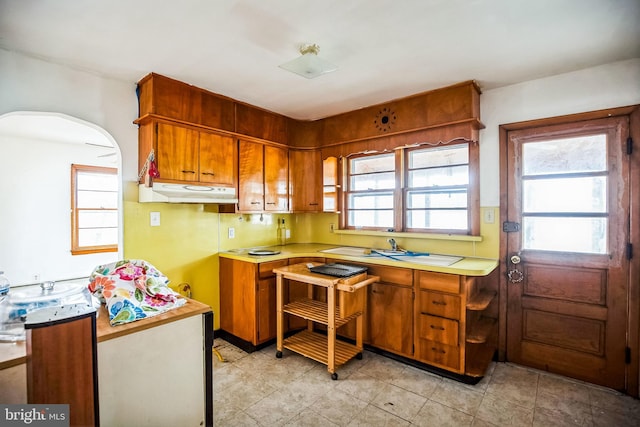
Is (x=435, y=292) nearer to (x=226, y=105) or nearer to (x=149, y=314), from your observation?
(x=149, y=314)

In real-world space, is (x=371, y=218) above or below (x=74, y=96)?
below

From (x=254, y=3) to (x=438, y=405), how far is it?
274cm

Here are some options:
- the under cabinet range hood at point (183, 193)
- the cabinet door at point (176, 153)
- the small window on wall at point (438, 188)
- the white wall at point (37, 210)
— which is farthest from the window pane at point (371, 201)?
the white wall at point (37, 210)

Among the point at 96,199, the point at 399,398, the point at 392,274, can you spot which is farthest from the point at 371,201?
the point at 96,199

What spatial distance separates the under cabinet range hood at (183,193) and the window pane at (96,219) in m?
2.84

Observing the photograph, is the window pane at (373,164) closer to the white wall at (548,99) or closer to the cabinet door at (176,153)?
the white wall at (548,99)

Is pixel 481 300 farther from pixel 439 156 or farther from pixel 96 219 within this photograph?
pixel 96 219

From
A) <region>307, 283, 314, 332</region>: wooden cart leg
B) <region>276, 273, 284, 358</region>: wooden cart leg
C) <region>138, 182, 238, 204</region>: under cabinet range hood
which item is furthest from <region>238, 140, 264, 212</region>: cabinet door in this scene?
<region>307, 283, 314, 332</region>: wooden cart leg

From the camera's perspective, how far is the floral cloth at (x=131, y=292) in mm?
1485

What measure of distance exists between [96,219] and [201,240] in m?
2.83

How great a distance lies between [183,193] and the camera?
2.53 metres

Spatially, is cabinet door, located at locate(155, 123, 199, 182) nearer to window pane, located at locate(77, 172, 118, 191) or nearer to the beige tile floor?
the beige tile floor

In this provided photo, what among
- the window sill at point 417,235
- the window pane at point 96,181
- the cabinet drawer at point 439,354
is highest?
the window pane at point 96,181

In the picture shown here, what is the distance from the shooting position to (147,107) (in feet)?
8.23
